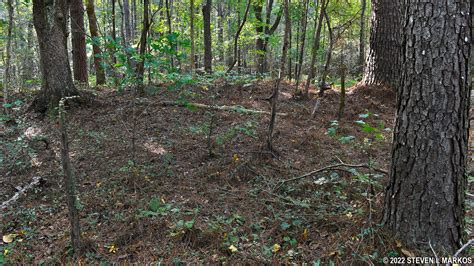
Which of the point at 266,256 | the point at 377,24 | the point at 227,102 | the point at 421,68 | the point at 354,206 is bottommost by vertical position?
the point at 266,256

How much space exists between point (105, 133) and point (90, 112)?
1206mm

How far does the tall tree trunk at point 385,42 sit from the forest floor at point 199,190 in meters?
1.15

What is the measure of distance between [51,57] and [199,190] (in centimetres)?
491

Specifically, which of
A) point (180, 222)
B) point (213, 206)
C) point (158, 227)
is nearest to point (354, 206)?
point (213, 206)

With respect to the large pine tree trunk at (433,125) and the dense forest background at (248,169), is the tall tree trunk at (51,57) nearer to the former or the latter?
the dense forest background at (248,169)

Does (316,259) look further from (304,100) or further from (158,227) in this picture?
(304,100)

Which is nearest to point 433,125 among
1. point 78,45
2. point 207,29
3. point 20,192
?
point 20,192

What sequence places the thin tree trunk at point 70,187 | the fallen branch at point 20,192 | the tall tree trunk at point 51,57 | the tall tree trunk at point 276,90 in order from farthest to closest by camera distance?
the tall tree trunk at point 51,57 < the tall tree trunk at point 276,90 < the fallen branch at point 20,192 < the thin tree trunk at point 70,187

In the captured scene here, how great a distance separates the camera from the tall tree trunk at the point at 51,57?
6.38 m

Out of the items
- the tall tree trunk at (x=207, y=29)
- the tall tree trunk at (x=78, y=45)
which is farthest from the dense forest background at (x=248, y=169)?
the tall tree trunk at (x=207, y=29)

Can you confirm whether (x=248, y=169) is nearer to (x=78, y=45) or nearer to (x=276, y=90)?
(x=276, y=90)

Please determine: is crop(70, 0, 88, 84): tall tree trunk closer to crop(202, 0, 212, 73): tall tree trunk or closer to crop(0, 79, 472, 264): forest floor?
crop(0, 79, 472, 264): forest floor

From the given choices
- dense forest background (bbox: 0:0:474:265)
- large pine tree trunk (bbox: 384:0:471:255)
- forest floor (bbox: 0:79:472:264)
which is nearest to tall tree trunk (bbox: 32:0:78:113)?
dense forest background (bbox: 0:0:474:265)

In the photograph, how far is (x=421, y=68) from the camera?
7.47 ft
